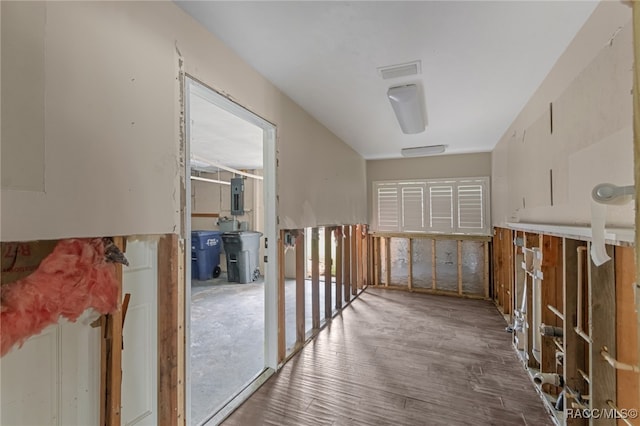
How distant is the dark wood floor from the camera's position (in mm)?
1933

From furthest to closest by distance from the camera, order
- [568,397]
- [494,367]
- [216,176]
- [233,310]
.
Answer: [216,176] → [233,310] → [494,367] → [568,397]

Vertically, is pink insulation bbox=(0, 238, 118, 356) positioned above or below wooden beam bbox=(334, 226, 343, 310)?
above

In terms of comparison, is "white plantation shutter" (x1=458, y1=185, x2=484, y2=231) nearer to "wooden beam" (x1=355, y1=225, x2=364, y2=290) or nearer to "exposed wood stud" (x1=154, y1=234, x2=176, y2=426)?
"wooden beam" (x1=355, y1=225, x2=364, y2=290)

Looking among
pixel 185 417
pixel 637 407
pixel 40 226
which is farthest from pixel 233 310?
pixel 637 407

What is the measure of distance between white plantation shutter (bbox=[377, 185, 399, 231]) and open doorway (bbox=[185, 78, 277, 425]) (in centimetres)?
232

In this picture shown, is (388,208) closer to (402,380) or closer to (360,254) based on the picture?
(360,254)

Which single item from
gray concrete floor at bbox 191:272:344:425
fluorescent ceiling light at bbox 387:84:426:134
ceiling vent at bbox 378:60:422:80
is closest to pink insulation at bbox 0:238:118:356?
gray concrete floor at bbox 191:272:344:425

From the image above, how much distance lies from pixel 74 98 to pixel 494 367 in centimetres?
341

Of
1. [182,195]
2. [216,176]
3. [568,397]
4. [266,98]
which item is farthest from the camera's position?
[216,176]

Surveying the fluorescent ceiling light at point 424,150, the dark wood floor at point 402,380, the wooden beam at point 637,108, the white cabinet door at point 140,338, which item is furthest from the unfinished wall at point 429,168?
the wooden beam at point 637,108

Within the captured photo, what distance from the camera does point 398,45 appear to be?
1.91 metres

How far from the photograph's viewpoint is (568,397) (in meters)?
1.69

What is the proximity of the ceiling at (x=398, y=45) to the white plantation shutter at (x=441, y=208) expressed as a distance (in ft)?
7.17

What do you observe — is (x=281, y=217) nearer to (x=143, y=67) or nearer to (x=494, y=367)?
(x=143, y=67)
